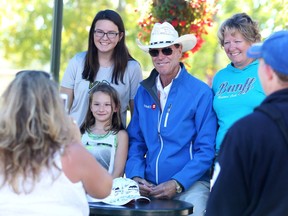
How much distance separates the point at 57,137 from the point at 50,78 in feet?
0.83

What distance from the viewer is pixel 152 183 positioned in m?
4.27

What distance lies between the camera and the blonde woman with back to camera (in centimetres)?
256

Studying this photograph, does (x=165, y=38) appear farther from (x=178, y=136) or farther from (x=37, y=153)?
(x=37, y=153)

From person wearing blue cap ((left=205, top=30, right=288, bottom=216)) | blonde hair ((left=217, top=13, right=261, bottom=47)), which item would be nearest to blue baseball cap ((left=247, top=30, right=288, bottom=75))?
person wearing blue cap ((left=205, top=30, right=288, bottom=216))

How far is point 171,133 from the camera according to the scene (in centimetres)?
421

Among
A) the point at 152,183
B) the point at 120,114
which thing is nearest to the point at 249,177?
the point at 152,183

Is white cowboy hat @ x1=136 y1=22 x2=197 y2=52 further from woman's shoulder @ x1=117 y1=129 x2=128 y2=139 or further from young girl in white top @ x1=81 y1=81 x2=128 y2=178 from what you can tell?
woman's shoulder @ x1=117 y1=129 x2=128 y2=139

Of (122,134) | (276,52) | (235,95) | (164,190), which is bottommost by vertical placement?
(164,190)

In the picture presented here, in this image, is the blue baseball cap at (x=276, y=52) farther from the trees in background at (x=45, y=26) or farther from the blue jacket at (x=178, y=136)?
the trees in background at (x=45, y=26)

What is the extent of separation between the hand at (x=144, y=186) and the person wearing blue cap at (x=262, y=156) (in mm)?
1647

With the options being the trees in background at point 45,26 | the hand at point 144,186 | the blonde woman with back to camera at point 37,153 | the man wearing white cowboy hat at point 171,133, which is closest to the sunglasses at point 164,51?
the man wearing white cowboy hat at point 171,133

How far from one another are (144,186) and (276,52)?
74.0 inches

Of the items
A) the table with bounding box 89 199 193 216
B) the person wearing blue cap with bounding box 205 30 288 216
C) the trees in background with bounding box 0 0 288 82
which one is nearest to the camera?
the person wearing blue cap with bounding box 205 30 288 216

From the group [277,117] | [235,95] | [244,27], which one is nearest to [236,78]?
[235,95]
